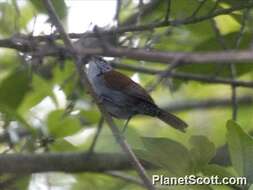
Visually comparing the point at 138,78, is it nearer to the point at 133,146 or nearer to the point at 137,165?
the point at 133,146

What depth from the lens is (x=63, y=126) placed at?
3914 mm

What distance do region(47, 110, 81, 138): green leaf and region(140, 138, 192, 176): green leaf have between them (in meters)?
1.16

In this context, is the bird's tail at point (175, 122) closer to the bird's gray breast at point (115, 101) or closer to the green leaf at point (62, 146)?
the bird's gray breast at point (115, 101)

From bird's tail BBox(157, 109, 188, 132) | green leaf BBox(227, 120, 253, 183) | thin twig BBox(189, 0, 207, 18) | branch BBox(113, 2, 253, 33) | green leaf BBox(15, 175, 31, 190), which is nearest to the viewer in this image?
green leaf BBox(227, 120, 253, 183)

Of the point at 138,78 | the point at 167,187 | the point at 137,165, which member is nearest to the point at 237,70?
the point at 138,78

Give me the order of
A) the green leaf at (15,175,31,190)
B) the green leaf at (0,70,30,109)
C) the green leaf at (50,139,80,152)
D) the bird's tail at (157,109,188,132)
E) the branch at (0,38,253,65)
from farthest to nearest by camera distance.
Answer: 1. the green leaf at (0,70,30,109)
2. the green leaf at (50,139,80,152)
3. the green leaf at (15,175,31,190)
4. the bird's tail at (157,109,188,132)
5. the branch at (0,38,253,65)

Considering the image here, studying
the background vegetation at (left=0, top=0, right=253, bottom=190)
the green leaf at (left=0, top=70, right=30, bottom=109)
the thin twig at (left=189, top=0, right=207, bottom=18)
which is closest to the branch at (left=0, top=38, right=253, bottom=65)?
the background vegetation at (left=0, top=0, right=253, bottom=190)

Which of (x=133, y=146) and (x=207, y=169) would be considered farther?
(x=133, y=146)

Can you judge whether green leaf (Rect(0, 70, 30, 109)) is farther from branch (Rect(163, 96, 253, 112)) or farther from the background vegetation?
branch (Rect(163, 96, 253, 112))

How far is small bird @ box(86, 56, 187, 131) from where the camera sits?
11.6 feet

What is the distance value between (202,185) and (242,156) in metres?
0.20

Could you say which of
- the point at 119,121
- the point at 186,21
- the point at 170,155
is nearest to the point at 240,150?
the point at 170,155

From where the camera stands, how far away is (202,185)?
2723mm

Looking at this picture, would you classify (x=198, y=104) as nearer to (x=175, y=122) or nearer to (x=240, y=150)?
(x=175, y=122)
